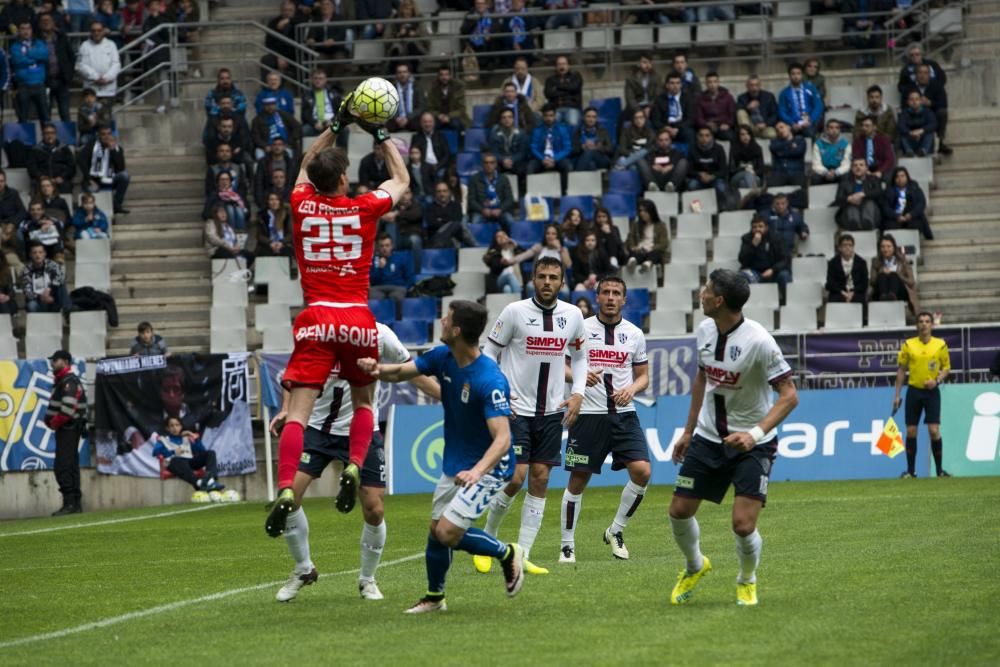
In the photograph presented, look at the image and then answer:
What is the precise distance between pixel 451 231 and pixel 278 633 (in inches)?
752

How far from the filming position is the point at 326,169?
34.3 feet

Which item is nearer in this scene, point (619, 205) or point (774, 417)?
point (774, 417)

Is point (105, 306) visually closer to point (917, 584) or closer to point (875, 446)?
point (875, 446)

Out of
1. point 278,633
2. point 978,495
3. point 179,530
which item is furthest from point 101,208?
point 278,633

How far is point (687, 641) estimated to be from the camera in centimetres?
854

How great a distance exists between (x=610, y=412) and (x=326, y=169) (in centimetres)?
504

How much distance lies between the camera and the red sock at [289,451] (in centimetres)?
1023

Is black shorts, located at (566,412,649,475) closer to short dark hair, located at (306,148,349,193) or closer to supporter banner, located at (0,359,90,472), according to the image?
short dark hair, located at (306,148,349,193)

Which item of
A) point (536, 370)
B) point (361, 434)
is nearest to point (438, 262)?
point (536, 370)

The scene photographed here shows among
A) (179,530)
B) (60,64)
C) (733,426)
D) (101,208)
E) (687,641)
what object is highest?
(60,64)

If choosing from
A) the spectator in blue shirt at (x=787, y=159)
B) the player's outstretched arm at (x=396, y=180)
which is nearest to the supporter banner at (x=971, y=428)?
the spectator in blue shirt at (x=787, y=159)

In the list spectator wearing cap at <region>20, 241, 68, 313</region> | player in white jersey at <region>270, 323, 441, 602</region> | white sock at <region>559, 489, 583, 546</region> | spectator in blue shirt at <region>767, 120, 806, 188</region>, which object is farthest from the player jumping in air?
spectator in blue shirt at <region>767, 120, 806, 188</region>

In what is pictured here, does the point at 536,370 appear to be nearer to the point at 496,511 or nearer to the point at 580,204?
the point at 496,511

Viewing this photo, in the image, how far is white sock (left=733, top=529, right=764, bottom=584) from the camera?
9.80m
